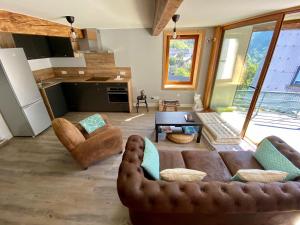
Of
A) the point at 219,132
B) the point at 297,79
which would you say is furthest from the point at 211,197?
the point at 297,79

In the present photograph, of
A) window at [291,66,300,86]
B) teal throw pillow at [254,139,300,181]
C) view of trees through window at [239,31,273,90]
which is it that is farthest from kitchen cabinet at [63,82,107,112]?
window at [291,66,300,86]

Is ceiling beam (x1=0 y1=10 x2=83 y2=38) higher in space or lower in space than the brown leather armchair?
higher

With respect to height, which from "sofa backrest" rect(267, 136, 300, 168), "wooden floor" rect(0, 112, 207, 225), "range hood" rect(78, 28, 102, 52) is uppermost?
"range hood" rect(78, 28, 102, 52)

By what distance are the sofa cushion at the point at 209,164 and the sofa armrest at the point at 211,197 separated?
1.60 feet

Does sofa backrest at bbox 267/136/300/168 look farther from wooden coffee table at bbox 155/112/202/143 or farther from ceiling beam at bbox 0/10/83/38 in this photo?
ceiling beam at bbox 0/10/83/38

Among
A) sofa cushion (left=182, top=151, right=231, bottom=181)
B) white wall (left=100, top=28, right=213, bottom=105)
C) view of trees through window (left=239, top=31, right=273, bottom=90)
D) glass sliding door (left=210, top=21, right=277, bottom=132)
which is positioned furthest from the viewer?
white wall (left=100, top=28, right=213, bottom=105)

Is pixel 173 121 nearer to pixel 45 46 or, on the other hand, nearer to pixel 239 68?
pixel 239 68

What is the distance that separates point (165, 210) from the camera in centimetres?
117

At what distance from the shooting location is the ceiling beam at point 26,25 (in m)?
1.95

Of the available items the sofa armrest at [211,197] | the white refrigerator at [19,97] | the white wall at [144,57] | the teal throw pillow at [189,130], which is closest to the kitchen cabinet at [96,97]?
the white wall at [144,57]

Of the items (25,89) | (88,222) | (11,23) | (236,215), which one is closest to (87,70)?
(25,89)

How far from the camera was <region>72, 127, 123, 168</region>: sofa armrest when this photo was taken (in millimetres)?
2139

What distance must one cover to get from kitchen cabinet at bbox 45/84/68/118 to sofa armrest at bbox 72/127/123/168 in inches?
87.8

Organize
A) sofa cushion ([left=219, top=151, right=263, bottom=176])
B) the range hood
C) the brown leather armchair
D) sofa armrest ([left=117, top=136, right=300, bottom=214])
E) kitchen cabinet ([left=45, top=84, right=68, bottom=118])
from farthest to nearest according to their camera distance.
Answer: the range hood
kitchen cabinet ([left=45, top=84, right=68, bottom=118])
the brown leather armchair
sofa cushion ([left=219, top=151, right=263, bottom=176])
sofa armrest ([left=117, top=136, right=300, bottom=214])
